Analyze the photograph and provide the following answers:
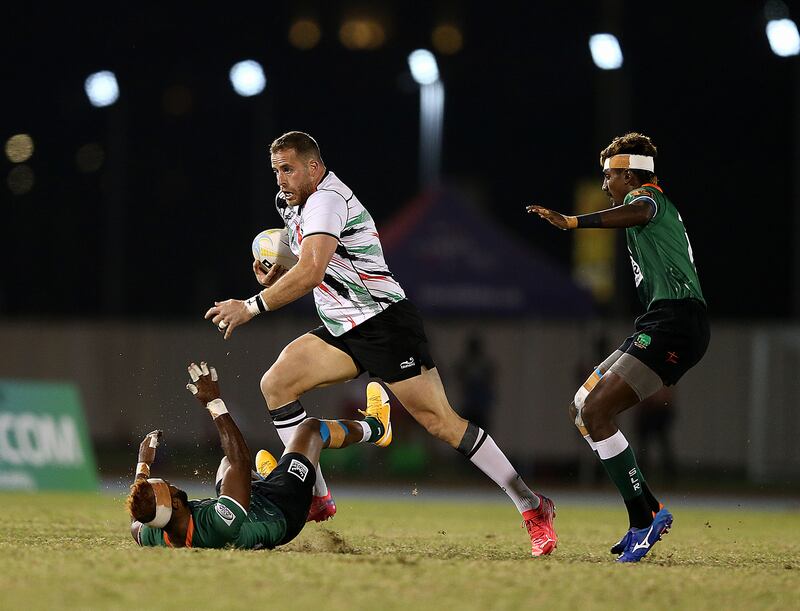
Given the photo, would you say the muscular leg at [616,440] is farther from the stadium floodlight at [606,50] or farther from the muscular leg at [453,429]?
the stadium floodlight at [606,50]

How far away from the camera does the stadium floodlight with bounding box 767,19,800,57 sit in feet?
67.9

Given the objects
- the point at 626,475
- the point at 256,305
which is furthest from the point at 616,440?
the point at 256,305

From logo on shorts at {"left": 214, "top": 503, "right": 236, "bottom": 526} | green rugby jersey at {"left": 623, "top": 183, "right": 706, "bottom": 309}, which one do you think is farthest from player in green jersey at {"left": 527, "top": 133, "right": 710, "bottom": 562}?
logo on shorts at {"left": 214, "top": 503, "right": 236, "bottom": 526}

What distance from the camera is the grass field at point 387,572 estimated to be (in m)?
6.06

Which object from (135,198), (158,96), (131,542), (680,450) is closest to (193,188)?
(135,198)

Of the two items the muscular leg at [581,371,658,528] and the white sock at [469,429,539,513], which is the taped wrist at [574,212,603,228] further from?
the white sock at [469,429,539,513]

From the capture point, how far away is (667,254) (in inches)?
335

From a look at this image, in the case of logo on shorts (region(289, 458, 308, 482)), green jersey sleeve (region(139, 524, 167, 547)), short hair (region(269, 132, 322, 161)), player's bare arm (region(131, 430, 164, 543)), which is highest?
short hair (region(269, 132, 322, 161))

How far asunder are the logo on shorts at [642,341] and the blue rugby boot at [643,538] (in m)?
1.03

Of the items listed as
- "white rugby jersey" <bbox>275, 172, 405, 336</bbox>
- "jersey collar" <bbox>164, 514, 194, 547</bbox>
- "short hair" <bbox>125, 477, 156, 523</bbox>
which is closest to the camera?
"short hair" <bbox>125, 477, 156, 523</bbox>

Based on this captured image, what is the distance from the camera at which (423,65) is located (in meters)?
24.6

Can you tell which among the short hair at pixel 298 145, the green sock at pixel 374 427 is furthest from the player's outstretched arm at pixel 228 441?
the short hair at pixel 298 145

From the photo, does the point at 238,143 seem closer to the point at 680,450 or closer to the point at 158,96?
the point at 158,96

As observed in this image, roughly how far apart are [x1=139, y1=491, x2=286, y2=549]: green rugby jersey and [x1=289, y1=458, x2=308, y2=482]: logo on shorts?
289mm
